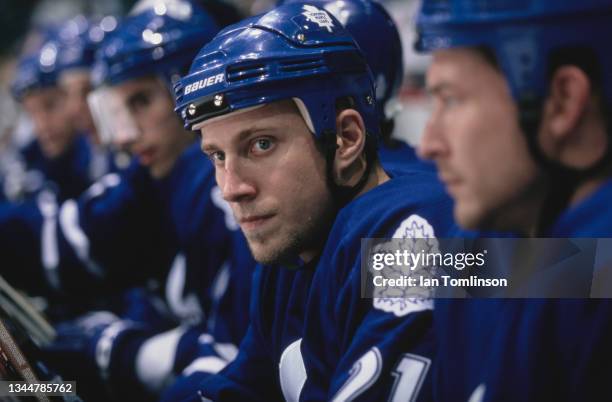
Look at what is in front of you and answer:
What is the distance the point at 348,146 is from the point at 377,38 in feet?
1.79

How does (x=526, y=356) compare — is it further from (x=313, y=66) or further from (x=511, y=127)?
(x=313, y=66)

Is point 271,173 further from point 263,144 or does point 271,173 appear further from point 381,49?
point 381,49

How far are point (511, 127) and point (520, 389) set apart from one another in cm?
30

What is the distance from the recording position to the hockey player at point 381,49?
1.79 meters

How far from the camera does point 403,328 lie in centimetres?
115

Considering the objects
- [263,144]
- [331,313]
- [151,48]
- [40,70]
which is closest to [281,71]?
[263,144]

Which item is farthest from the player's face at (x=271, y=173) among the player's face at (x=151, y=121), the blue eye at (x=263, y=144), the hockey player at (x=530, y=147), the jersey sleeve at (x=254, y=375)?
the player's face at (x=151, y=121)

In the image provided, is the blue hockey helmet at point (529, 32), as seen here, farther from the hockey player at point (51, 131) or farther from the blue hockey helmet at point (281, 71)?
the hockey player at point (51, 131)

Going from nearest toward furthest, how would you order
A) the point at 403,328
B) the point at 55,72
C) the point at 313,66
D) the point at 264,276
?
A: the point at 403,328 < the point at 313,66 < the point at 264,276 < the point at 55,72

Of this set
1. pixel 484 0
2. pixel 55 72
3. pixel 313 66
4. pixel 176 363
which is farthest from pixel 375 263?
pixel 55 72

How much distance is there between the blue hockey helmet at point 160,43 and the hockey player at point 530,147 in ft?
4.25

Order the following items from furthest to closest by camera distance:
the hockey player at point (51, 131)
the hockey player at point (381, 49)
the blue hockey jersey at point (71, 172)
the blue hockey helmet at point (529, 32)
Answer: the blue hockey jersey at point (71, 172)
the hockey player at point (51, 131)
the hockey player at point (381, 49)
the blue hockey helmet at point (529, 32)

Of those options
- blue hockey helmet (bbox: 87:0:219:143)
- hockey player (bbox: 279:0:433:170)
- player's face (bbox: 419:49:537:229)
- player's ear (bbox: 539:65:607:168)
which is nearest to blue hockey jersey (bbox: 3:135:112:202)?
blue hockey helmet (bbox: 87:0:219:143)

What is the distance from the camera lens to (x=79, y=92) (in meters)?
3.41
